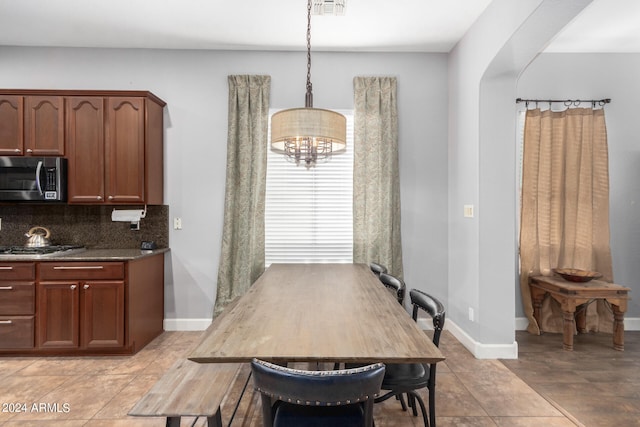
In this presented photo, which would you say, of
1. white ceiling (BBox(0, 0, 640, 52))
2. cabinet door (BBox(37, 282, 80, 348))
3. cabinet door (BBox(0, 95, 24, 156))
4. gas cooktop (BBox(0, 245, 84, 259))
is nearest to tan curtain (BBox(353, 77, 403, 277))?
white ceiling (BBox(0, 0, 640, 52))

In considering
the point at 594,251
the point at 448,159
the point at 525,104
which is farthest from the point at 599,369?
the point at 525,104

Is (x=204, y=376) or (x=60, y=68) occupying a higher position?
(x=60, y=68)

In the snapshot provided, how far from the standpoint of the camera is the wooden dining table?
1.44 m

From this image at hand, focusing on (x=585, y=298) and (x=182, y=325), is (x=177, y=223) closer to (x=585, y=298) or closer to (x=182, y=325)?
(x=182, y=325)

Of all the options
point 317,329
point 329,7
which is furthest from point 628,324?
point 329,7

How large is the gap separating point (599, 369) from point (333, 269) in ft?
7.90

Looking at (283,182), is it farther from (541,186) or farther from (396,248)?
(541,186)

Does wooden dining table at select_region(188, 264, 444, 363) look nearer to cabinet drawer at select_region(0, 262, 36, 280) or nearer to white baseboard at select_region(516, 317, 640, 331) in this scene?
cabinet drawer at select_region(0, 262, 36, 280)

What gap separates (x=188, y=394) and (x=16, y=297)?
8.41 feet

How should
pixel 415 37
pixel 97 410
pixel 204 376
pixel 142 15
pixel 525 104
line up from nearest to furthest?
pixel 204 376
pixel 97 410
pixel 142 15
pixel 415 37
pixel 525 104

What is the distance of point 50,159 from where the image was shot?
3457 millimetres

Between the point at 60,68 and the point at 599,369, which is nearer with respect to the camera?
the point at 599,369

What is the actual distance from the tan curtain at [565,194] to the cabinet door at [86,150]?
14.6 feet

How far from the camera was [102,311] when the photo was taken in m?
3.25
